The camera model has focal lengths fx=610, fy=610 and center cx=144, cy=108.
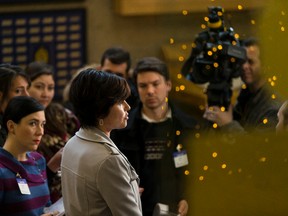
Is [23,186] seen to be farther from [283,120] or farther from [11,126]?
[283,120]

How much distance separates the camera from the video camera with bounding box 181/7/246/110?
8.71ft

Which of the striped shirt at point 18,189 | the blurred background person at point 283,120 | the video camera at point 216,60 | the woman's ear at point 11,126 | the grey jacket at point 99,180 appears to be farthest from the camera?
the video camera at point 216,60

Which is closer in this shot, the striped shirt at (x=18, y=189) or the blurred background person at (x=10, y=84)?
the striped shirt at (x=18, y=189)

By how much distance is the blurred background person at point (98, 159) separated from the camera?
173cm

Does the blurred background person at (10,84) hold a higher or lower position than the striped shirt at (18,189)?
higher

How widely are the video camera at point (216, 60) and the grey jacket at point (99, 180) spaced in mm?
1018

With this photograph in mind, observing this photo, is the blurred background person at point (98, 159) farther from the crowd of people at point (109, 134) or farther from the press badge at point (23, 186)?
the press badge at point (23, 186)

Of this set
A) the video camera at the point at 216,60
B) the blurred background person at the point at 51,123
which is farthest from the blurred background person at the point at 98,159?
the blurred background person at the point at 51,123

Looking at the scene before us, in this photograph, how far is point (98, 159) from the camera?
5.72 ft

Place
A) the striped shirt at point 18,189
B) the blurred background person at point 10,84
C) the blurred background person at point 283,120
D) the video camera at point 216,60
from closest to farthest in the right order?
the blurred background person at point 283,120 < the striped shirt at point 18,189 < the video camera at point 216,60 < the blurred background person at point 10,84

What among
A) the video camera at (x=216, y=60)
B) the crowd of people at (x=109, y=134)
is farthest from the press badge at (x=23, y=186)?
the video camera at (x=216, y=60)

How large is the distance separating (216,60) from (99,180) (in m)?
1.25

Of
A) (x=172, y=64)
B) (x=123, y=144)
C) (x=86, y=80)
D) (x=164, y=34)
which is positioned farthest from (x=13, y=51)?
(x=86, y=80)

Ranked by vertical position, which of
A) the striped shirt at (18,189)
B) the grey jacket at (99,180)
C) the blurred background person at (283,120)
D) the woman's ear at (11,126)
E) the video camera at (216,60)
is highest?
the video camera at (216,60)
